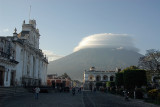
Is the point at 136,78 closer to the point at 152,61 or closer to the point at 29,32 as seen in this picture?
the point at 152,61

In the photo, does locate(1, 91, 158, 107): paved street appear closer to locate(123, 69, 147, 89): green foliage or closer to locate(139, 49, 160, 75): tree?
locate(123, 69, 147, 89): green foliage

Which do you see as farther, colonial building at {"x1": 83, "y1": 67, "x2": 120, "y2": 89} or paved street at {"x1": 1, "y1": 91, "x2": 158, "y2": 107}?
colonial building at {"x1": 83, "y1": 67, "x2": 120, "y2": 89}

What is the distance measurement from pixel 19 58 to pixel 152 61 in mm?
32473

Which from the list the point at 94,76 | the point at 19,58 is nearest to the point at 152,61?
the point at 19,58

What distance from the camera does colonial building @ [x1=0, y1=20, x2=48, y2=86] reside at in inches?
1357

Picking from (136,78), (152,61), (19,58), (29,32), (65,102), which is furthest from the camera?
(29,32)

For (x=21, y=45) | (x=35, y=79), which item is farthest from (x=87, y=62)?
(x=21, y=45)

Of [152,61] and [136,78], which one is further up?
[152,61]

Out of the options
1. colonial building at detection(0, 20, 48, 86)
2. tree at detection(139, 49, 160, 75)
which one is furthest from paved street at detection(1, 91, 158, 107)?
tree at detection(139, 49, 160, 75)

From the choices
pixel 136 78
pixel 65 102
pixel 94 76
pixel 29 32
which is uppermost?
pixel 29 32

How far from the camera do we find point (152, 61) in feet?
169

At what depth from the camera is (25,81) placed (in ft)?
156

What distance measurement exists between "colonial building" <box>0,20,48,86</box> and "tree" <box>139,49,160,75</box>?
29977 millimetres

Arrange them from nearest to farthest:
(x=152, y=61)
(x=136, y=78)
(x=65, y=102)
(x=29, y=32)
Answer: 1. (x=65, y=102)
2. (x=136, y=78)
3. (x=152, y=61)
4. (x=29, y=32)
